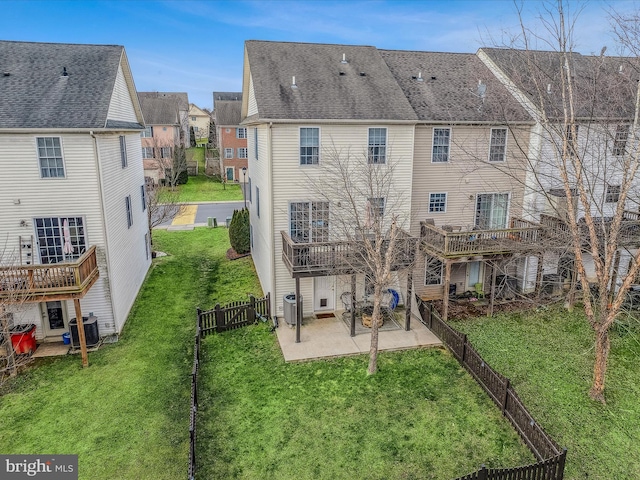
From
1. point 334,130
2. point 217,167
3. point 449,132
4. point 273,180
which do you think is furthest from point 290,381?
point 217,167

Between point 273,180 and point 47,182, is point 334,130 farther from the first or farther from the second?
point 47,182

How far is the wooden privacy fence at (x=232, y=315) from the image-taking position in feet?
53.5

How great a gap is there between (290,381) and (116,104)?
12.8 metres

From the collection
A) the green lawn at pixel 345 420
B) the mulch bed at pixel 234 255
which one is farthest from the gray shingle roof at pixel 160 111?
the green lawn at pixel 345 420

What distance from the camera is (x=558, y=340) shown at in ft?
51.6

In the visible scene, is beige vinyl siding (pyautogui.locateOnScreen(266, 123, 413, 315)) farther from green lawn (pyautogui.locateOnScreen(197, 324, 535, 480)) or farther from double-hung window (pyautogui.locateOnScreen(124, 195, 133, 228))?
double-hung window (pyautogui.locateOnScreen(124, 195, 133, 228))

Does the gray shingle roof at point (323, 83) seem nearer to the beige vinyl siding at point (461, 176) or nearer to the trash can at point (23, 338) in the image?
the beige vinyl siding at point (461, 176)

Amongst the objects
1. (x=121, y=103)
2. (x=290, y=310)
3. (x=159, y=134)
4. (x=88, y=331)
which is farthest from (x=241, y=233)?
(x=159, y=134)

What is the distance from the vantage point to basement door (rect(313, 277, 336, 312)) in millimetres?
17734

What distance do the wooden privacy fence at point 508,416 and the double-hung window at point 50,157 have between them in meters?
14.2

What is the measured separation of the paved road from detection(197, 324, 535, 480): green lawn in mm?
22549

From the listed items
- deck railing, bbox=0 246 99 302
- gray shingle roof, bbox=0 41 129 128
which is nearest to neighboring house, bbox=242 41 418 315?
gray shingle roof, bbox=0 41 129 128

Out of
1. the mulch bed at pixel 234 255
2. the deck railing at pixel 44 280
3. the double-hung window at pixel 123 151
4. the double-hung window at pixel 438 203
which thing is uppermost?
the double-hung window at pixel 123 151

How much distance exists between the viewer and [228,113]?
53.8m
